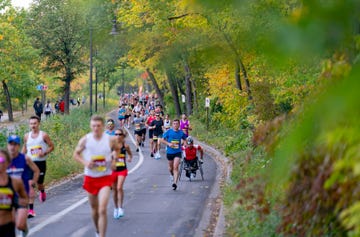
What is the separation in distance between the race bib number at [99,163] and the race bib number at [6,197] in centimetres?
223

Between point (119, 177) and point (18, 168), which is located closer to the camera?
point (18, 168)

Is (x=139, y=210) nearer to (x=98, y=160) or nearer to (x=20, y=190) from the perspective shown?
(x=98, y=160)

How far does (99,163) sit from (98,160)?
2.2 inches

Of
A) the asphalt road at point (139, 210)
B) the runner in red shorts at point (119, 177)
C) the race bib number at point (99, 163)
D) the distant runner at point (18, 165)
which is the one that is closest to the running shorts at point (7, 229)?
the distant runner at point (18, 165)

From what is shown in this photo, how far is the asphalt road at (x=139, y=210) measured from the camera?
11.9m

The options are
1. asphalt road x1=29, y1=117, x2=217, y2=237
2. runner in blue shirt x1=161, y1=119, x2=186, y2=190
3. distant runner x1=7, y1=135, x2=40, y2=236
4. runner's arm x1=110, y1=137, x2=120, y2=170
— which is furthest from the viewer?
runner in blue shirt x1=161, y1=119, x2=186, y2=190

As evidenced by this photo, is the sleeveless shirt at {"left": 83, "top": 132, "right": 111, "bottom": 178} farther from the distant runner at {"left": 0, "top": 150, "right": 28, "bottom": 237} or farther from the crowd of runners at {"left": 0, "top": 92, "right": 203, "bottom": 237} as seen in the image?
the distant runner at {"left": 0, "top": 150, "right": 28, "bottom": 237}

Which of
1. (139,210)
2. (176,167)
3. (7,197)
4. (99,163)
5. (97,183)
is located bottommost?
(139,210)

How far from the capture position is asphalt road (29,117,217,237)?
39.2 ft

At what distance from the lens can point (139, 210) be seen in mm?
14406

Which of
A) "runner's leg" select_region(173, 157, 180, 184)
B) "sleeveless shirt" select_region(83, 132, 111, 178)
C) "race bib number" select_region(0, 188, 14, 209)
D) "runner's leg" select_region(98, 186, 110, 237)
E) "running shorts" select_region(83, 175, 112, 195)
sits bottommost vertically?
"runner's leg" select_region(173, 157, 180, 184)

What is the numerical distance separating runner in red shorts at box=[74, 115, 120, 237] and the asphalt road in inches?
88.0

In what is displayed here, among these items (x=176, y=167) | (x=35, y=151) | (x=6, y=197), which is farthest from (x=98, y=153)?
(x=176, y=167)

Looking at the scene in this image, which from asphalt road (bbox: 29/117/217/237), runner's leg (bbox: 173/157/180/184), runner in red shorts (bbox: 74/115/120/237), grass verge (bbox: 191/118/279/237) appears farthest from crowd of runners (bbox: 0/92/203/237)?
runner's leg (bbox: 173/157/180/184)
